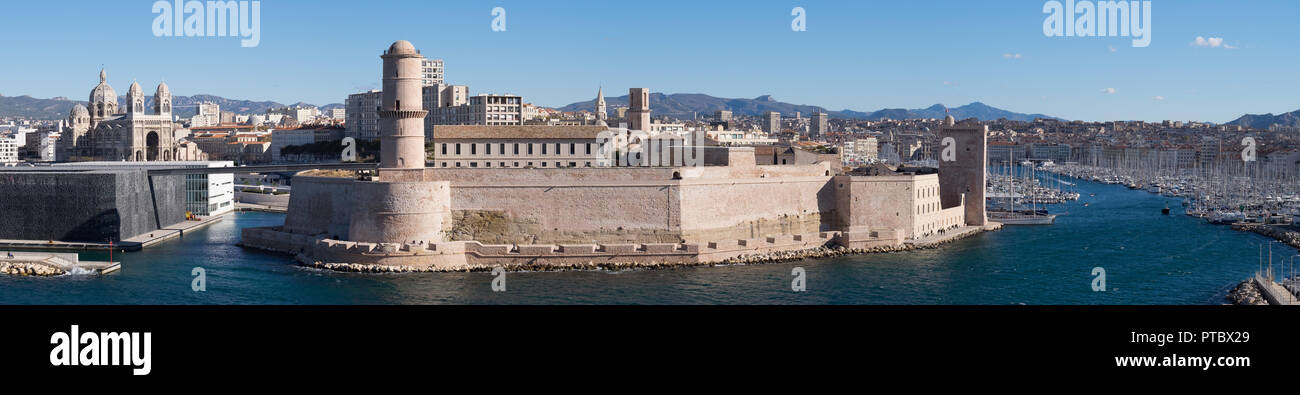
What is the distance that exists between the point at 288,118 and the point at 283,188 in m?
57.5

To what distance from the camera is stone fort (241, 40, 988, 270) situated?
2581cm

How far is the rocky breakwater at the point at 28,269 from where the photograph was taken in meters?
25.0

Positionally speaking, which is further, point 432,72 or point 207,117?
point 207,117

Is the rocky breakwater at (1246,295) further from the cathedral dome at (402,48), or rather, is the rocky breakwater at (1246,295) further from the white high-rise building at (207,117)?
the white high-rise building at (207,117)

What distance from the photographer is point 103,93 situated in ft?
228

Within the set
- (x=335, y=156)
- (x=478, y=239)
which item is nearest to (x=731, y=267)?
(x=478, y=239)

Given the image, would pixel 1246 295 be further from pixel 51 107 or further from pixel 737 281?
pixel 51 107

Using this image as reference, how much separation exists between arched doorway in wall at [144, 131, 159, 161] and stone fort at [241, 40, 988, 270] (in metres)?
39.6

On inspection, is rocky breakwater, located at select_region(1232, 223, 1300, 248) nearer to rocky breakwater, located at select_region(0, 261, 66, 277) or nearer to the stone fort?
the stone fort

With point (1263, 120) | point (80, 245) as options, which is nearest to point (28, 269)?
point (80, 245)

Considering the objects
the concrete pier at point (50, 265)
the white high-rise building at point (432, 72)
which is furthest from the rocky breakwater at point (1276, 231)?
the white high-rise building at point (432, 72)

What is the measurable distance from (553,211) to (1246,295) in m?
15.9

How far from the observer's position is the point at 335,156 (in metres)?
67.0
